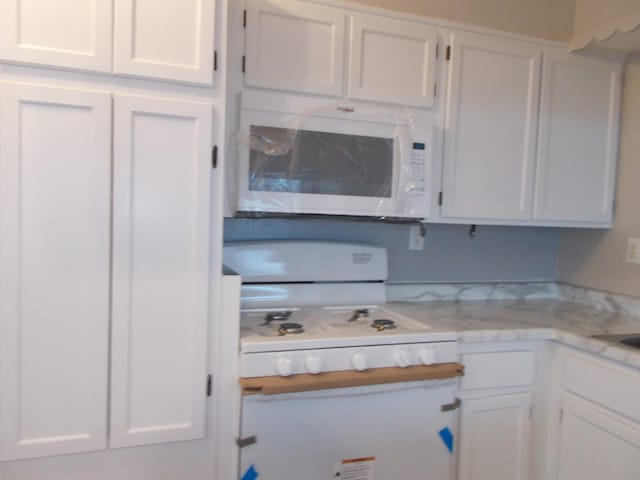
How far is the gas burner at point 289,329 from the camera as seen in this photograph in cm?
161

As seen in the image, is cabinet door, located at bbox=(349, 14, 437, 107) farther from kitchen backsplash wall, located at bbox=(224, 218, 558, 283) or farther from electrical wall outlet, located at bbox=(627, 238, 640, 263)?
electrical wall outlet, located at bbox=(627, 238, 640, 263)

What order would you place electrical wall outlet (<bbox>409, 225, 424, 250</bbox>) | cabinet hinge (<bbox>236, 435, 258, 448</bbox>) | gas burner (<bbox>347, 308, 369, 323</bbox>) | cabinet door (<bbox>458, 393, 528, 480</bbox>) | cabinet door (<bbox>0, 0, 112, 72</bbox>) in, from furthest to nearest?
electrical wall outlet (<bbox>409, 225, 424, 250</bbox>)
gas burner (<bbox>347, 308, 369, 323</bbox>)
cabinet door (<bbox>458, 393, 528, 480</bbox>)
cabinet hinge (<bbox>236, 435, 258, 448</bbox>)
cabinet door (<bbox>0, 0, 112, 72</bbox>)

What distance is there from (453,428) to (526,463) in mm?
442

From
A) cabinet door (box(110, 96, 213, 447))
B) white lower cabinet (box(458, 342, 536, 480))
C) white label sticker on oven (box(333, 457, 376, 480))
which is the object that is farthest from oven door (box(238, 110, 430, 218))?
white label sticker on oven (box(333, 457, 376, 480))

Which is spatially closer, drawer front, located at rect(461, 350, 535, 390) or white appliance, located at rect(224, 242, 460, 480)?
white appliance, located at rect(224, 242, 460, 480)

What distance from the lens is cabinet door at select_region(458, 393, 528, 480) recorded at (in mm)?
1788

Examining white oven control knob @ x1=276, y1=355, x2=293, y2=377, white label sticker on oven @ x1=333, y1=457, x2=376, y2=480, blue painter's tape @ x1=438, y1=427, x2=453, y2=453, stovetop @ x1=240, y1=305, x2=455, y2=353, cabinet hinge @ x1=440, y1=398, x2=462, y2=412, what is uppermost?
stovetop @ x1=240, y1=305, x2=455, y2=353

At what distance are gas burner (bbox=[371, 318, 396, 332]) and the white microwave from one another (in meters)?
0.42

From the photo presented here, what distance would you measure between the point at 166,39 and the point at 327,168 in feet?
2.30

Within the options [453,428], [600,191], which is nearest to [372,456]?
[453,428]

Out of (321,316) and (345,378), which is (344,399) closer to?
(345,378)

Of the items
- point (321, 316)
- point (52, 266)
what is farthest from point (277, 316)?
point (52, 266)

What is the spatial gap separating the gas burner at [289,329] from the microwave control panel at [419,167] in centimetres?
71

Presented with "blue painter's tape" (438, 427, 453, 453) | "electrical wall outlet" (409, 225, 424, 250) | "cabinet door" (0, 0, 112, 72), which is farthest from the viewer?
"electrical wall outlet" (409, 225, 424, 250)
